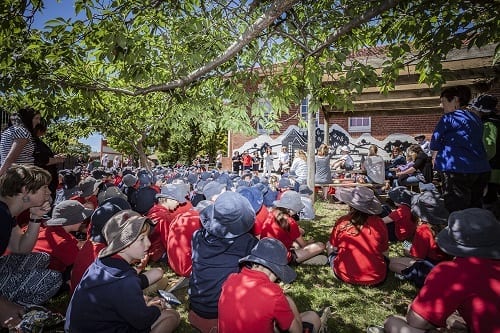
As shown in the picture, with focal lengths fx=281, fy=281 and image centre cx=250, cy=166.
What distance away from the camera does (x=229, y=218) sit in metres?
2.64

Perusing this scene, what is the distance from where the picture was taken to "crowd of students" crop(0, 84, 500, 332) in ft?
6.35

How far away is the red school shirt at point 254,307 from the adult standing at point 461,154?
2700mm

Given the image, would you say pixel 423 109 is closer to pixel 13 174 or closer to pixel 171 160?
pixel 13 174

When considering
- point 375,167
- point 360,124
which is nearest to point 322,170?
point 375,167

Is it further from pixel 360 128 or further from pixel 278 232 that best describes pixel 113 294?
pixel 360 128

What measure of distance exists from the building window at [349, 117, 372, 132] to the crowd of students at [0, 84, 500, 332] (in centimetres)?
1427

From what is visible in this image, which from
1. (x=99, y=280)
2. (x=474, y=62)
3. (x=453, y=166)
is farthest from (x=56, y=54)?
(x=474, y=62)

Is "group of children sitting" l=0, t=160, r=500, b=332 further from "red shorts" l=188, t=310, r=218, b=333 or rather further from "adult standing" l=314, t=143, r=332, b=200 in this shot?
"adult standing" l=314, t=143, r=332, b=200

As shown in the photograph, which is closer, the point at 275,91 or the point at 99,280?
the point at 99,280

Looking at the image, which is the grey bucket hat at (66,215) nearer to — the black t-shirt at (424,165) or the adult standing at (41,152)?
the adult standing at (41,152)

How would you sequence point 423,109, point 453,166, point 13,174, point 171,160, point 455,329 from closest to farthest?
point 455,329, point 13,174, point 453,166, point 423,109, point 171,160

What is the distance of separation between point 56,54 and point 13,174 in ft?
5.31

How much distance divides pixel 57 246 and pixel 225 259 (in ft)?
6.61

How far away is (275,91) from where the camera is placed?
457 centimetres
